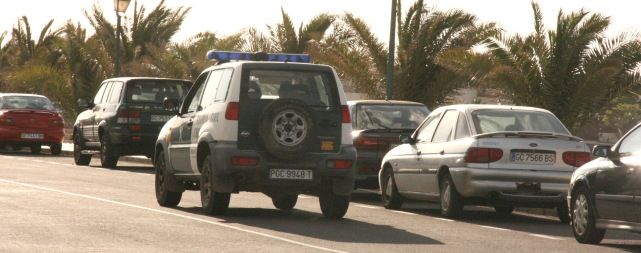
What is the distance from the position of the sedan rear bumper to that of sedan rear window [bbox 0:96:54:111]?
71.7 ft

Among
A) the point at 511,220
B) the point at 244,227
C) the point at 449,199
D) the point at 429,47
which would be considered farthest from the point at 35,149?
the point at 244,227

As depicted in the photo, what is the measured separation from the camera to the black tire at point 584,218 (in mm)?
14891

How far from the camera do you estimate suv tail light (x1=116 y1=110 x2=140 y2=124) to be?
29.7m

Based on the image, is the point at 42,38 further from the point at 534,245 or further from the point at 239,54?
the point at 534,245

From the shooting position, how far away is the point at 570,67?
1181 inches

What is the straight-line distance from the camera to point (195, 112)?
1814 centimetres

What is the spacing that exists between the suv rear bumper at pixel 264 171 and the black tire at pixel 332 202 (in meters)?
0.21

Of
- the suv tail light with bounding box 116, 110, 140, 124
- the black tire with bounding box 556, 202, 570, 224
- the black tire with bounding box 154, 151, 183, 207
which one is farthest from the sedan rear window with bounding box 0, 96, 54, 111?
the black tire with bounding box 556, 202, 570, 224

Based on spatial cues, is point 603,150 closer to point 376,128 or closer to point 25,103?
point 376,128

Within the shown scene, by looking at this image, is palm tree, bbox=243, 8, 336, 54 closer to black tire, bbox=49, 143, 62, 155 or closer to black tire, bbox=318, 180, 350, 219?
black tire, bbox=49, 143, 62, 155

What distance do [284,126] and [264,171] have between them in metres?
0.56

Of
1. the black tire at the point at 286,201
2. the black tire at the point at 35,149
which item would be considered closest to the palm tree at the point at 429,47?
the black tire at the point at 35,149

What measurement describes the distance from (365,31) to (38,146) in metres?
9.15

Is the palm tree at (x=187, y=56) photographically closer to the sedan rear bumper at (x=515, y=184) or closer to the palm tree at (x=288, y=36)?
the palm tree at (x=288, y=36)
